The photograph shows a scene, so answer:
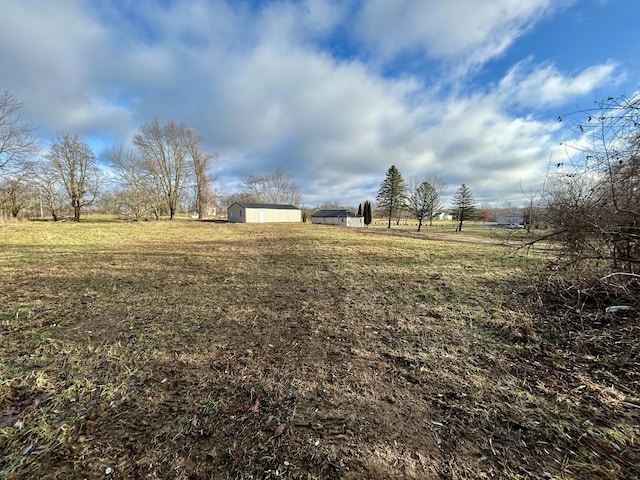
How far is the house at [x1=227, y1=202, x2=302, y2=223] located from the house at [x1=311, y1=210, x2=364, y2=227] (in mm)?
10203

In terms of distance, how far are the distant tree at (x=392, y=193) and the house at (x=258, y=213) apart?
1486 centimetres

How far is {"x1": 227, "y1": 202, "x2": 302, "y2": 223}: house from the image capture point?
3350cm

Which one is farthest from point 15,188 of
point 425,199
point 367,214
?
point 367,214

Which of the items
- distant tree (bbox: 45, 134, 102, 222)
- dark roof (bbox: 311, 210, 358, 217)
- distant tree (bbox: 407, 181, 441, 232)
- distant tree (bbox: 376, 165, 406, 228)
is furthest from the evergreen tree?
distant tree (bbox: 45, 134, 102, 222)

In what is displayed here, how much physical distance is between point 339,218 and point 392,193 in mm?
11121

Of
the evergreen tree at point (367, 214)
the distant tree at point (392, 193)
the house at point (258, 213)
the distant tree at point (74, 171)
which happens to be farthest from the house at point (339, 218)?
the distant tree at point (74, 171)

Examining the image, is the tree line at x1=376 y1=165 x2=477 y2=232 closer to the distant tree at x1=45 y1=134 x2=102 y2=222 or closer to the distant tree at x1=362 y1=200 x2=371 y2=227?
the distant tree at x1=362 y1=200 x2=371 y2=227

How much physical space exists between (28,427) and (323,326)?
274cm

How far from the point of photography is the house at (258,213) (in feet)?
110

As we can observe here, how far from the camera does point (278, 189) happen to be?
51406mm

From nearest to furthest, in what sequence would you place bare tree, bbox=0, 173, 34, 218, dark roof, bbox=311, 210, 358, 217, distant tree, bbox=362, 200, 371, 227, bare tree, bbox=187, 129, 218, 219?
bare tree, bbox=0, 173, 34, 218 → bare tree, bbox=187, 129, 218, 219 → dark roof, bbox=311, 210, 358, 217 → distant tree, bbox=362, 200, 371, 227

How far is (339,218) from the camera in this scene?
1827 inches

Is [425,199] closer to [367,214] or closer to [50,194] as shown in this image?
[367,214]

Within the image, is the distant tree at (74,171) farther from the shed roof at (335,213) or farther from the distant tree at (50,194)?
the shed roof at (335,213)
